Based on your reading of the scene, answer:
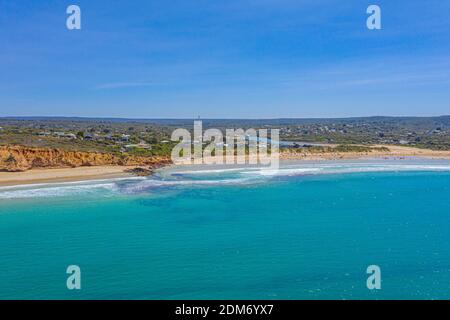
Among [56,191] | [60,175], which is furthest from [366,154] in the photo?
[56,191]

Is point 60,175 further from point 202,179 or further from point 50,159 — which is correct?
point 202,179

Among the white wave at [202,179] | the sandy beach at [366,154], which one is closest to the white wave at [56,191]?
the white wave at [202,179]

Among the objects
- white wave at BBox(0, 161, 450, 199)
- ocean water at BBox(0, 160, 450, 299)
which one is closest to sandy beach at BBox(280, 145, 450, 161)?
white wave at BBox(0, 161, 450, 199)

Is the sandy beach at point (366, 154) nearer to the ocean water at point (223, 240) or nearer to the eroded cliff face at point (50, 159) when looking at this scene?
the eroded cliff face at point (50, 159)

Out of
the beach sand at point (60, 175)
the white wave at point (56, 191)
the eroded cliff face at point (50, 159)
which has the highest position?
the eroded cliff face at point (50, 159)

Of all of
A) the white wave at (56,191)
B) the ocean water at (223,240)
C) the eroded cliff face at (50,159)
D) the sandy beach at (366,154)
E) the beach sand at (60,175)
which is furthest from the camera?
the sandy beach at (366,154)

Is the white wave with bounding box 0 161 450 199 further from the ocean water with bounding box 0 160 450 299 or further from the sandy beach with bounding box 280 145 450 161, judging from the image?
the sandy beach with bounding box 280 145 450 161
